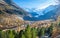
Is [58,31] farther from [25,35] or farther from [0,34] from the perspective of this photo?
[0,34]

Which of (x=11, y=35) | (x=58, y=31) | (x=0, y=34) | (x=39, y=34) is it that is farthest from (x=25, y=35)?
(x=39, y=34)

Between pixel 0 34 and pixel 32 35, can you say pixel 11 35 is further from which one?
pixel 0 34

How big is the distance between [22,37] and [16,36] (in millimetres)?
10958

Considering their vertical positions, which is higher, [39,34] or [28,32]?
[28,32]

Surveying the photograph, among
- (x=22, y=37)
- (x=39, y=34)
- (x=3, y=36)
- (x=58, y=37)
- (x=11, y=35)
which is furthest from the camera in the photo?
(x=39, y=34)

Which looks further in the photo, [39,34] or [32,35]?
[39,34]

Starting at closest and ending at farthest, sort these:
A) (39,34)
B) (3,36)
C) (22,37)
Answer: (22,37), (3,36), (39,34)

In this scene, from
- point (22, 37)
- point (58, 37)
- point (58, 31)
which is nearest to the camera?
point (58, 37)

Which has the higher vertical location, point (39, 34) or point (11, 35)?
point (11, 35)

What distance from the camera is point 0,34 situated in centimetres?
11775

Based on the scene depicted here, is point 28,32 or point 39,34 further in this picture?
point 39,34

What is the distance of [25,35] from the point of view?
89.7m

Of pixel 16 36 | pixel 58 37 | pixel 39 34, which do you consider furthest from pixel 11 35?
pixel 39 34

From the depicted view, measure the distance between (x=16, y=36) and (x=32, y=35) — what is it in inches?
277
